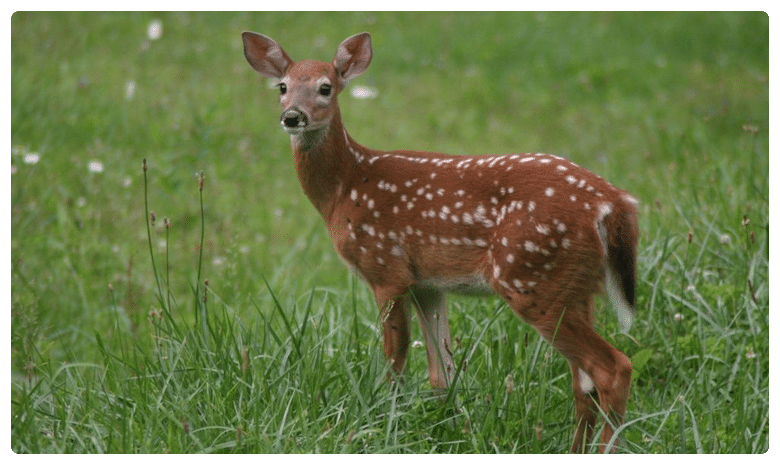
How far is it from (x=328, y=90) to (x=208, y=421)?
151 centimetres

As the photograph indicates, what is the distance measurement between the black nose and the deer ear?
17.3 inches

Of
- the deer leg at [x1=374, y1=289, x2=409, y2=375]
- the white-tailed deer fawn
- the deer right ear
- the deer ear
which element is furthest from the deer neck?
the deer leg at [x1=374, y1=289, x2=409, y2=375]

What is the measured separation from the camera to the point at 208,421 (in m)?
4.15

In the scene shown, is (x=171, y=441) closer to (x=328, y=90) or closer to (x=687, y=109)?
(x=328, y=90)

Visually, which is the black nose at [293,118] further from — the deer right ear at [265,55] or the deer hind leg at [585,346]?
the deer hind leg at [585,346]

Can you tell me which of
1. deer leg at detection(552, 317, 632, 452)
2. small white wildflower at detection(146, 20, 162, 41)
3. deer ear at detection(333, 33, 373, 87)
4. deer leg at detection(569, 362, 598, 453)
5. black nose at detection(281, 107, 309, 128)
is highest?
small white wildflower at detection(146, 20, 162, 41)

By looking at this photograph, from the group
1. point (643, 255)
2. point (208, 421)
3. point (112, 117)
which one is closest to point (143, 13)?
point (112, 117)

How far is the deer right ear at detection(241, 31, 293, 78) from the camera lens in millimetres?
4812

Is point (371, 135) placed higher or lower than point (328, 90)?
lower

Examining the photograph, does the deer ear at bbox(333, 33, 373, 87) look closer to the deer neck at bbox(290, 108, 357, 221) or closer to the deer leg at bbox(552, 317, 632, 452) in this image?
the deer neck at bbox(290, 108, 357, 221)

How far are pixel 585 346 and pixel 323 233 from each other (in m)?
3.87

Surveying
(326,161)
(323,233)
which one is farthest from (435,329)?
(323,233)

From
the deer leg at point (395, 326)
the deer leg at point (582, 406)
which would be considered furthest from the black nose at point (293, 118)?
the deer leg at point (582, 406)

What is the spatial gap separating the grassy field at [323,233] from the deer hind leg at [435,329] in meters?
0.15
